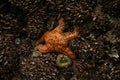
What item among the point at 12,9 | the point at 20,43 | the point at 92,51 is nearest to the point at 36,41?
the point at 20,43

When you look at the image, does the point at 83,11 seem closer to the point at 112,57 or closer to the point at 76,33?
the point at 76,33

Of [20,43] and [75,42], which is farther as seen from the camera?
[20,43]

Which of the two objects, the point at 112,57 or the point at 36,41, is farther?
the point at 36,41

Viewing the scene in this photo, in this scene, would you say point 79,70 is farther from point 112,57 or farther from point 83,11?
point 83,11

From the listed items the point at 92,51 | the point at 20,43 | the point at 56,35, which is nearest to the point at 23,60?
the point at 20,43

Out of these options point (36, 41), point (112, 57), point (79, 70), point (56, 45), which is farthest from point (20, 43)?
point (112, 57)

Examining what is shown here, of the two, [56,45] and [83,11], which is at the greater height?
[83,11]

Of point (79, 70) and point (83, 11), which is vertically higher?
point (83, 11)

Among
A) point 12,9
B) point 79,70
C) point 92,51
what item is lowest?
point 79,70
